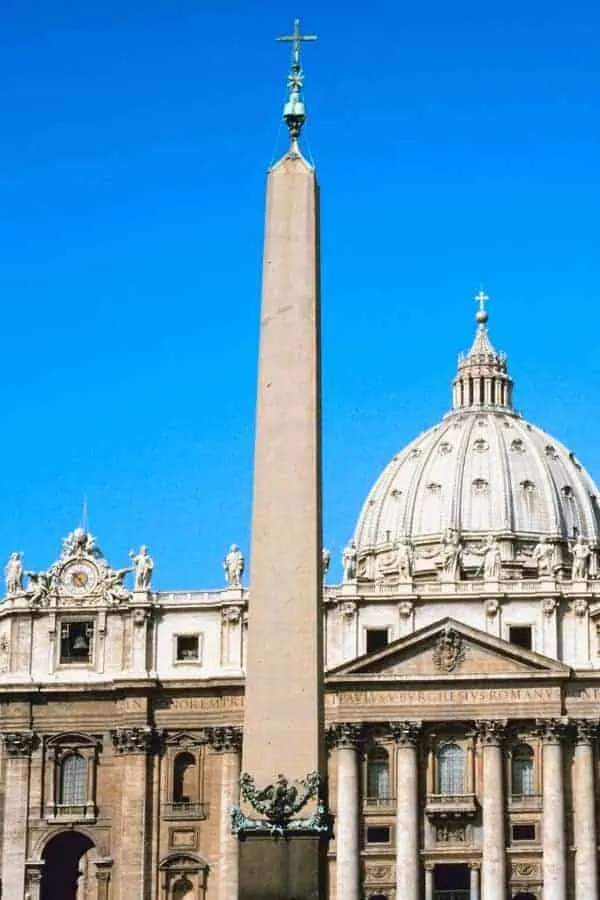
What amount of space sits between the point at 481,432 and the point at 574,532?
903cm

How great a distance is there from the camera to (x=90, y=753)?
8656cm

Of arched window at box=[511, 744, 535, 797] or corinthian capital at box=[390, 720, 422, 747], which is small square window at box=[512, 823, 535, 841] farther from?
corinthian capital at box=[390, 720, 422, 747]

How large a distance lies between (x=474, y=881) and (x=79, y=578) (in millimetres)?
19346

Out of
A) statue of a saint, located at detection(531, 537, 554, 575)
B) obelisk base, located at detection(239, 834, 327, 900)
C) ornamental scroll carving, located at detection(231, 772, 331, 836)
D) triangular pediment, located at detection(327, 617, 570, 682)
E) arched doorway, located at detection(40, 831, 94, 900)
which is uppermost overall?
statue of a saint, located at detection(531, 537, 554, 575)

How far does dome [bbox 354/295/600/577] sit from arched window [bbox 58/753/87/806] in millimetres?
35490

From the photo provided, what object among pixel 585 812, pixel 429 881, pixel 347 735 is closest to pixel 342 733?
pixel 347 735

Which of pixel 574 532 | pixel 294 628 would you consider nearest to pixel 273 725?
→ pixel 294 628

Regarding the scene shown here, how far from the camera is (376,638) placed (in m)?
86.2

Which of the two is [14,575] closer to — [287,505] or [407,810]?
[407,810]

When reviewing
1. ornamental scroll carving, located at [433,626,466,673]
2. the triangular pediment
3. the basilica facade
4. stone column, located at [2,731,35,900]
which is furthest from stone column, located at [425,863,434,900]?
stone column, located at [2,731,35,900]

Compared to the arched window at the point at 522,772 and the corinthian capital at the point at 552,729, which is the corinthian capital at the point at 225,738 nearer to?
the arched window at the point at 522,772

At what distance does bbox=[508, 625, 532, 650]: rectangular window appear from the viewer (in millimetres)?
85500

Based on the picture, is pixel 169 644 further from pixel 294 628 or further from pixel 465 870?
pixel 294 628

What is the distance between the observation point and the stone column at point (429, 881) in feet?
273
